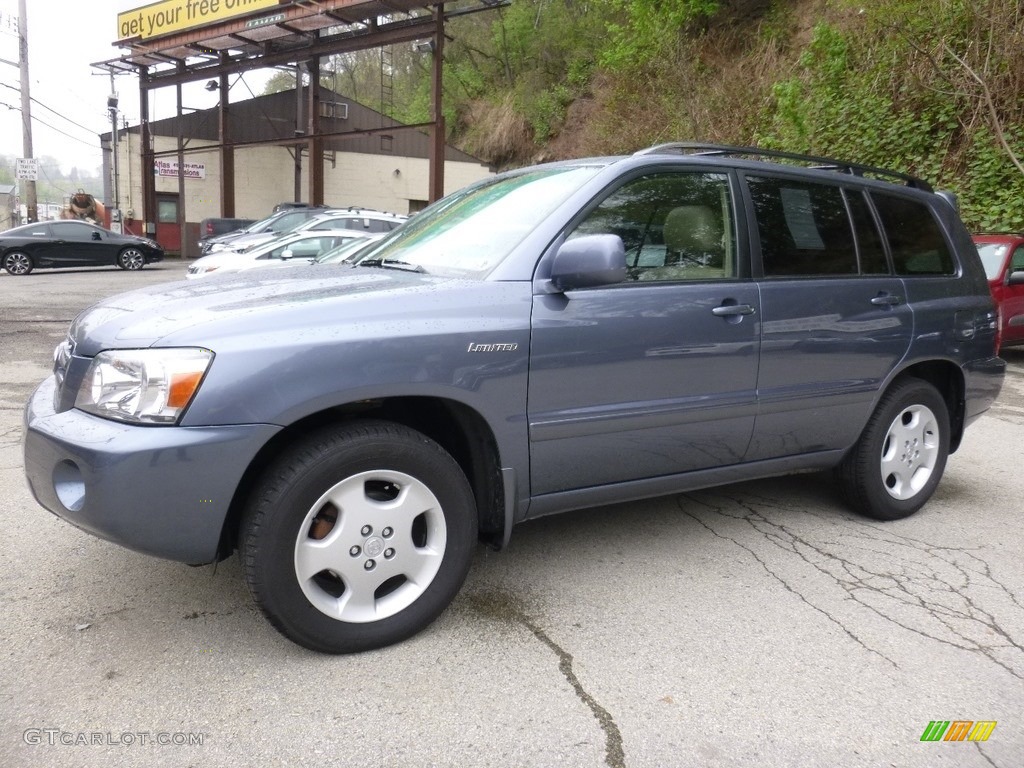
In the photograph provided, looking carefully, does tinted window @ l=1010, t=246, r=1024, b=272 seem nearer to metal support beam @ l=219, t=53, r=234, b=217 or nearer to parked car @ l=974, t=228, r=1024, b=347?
parked car @ l=974, t=228, r=1024, b=347

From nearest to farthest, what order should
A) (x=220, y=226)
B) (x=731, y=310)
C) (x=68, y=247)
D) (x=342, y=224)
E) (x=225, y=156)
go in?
(x=731, y=310) < (x=342, y=224) < (x=68, y=247) < (x=220, y=226) < (x=225, y=156)

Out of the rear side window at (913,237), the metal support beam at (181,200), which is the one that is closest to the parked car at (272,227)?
the metal support beam at (181,200)

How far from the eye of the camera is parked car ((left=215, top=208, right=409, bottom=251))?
16328mm

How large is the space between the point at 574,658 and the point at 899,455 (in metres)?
2.32

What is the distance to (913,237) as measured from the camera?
4.36 m

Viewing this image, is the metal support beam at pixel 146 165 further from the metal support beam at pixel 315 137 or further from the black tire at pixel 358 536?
the black tire at pixel 358 536

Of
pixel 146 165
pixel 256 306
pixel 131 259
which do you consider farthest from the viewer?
pixel 146 165


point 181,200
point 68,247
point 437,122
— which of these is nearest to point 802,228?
point 437,122

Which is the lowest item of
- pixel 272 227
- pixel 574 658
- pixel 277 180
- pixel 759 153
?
pixel 574 658

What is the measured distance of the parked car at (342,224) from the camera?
16.3 meters

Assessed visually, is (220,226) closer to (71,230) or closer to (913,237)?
(71,230)

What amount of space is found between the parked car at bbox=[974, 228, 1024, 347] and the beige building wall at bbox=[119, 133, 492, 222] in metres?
23.4

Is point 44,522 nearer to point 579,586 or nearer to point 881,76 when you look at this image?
point 579,586

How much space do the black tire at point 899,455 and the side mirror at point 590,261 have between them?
74.1 inches
